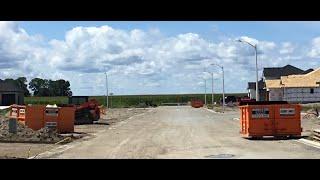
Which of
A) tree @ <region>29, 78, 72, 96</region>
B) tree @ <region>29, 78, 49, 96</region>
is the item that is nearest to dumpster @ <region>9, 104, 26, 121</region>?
tree @ <region>29, 78, 72, 96</region>

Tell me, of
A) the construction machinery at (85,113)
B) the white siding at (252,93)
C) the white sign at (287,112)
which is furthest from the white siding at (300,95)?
the white sign at (287,112)

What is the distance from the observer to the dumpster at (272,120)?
27.5m

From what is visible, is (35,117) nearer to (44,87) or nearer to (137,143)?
(137,143)

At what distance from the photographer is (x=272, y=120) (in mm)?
27672

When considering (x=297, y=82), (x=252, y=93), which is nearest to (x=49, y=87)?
(x=252, y=93)

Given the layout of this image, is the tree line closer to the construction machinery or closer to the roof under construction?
the roof under construction

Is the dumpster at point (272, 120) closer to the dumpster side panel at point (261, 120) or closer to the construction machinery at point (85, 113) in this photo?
the dumpster side panel at point (261, 120)
